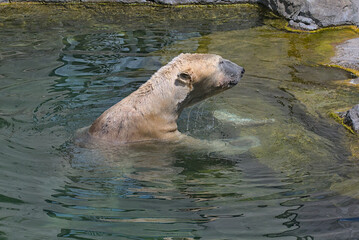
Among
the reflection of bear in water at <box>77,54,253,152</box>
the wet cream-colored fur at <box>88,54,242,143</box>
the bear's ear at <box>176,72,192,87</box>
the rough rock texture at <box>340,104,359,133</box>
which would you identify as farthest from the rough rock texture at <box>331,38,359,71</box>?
the bear's ear at <box>176,72,192,87</box>

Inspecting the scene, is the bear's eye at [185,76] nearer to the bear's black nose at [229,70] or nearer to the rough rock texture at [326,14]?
the bear's black nose at [229,70]

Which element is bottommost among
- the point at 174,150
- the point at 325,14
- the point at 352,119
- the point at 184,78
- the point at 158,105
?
the point at 174,150

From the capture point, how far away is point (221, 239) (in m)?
3.31

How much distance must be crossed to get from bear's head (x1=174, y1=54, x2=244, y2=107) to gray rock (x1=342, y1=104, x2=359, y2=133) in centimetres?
131

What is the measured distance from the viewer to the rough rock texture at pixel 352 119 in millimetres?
5205

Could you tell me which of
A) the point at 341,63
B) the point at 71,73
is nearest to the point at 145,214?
the point at 71,73

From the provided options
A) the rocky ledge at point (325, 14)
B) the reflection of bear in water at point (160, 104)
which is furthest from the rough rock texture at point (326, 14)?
the reflection of bear in water at point (160, 104)

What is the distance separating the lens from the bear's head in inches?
190

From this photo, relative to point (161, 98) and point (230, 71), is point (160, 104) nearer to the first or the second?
point (161, 98)

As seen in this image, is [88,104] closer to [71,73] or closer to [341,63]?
[71,73]

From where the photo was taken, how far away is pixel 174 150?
4.86 m

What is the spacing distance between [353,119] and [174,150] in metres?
1.94

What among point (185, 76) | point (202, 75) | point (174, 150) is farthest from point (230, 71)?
point (174, 150)

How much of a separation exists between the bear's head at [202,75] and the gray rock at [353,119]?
1.31 meters
